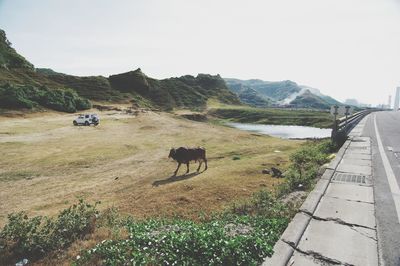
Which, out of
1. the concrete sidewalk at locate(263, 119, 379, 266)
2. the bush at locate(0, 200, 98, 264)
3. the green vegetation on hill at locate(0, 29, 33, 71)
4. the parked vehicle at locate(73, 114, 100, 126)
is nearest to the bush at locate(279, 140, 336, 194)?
the concrete sidewalk at locate(263, 119, 379, 266)

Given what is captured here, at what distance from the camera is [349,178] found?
1032 centimetres

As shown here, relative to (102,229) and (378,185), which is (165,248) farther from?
(378,185)

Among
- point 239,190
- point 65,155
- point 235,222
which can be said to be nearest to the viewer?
point 235,222

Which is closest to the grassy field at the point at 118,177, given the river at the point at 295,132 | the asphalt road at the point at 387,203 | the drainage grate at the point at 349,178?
the drainage grate at the point at 349,178

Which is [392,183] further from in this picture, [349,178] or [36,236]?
[36,236]

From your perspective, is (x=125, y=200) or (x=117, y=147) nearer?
(x=125, y=200)

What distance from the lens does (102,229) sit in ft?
24.8

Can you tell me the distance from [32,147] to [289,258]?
88.5 feet

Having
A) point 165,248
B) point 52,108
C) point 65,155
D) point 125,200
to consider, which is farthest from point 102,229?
point 52,108

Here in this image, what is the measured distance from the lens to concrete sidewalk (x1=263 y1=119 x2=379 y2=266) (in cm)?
527

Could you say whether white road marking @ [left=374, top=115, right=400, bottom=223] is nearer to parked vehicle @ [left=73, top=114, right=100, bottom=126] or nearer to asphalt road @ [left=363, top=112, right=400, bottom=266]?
asphalt road @ [left=363, top=112, right=400, bottom=266]

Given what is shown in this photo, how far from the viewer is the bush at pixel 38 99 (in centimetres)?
4884

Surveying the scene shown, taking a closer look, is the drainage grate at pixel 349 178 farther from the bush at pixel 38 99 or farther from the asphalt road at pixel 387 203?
the bush at pixel 38 99

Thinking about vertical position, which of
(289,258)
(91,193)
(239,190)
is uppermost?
(289,258)
